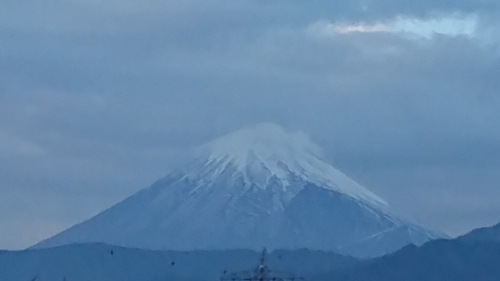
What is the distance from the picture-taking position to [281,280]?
5322 centimetres

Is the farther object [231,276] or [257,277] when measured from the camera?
[231,276]

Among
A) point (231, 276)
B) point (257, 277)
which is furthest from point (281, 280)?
point (257, 277)

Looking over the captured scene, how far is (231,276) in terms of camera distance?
52812mm

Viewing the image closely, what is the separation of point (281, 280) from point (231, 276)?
1.30 meters

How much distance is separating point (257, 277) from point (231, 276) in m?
4.24

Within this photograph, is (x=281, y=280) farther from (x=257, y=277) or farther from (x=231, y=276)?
(x=257, y=277)

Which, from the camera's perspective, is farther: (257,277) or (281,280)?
(281,280)

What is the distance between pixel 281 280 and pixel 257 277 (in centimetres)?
465

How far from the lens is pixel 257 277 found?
48625mm
